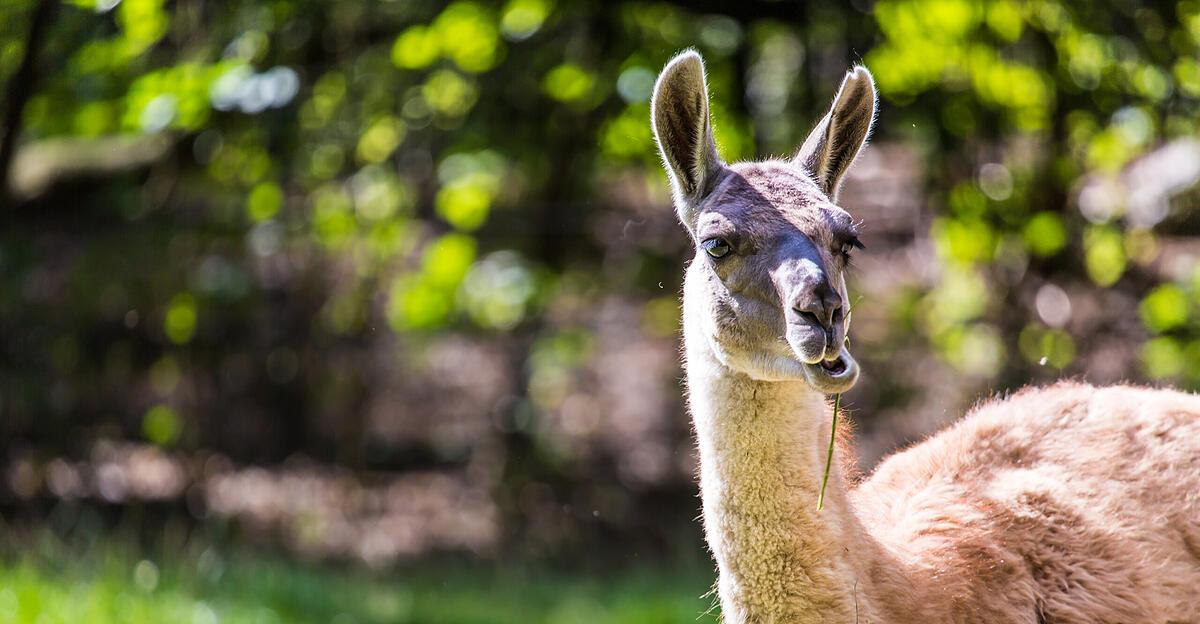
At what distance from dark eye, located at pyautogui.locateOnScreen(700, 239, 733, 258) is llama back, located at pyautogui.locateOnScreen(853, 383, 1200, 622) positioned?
86cm

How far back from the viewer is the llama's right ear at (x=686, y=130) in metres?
3.72

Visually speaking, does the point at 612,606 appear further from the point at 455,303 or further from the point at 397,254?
the point at 397,254

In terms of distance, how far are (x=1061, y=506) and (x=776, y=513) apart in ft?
2.89

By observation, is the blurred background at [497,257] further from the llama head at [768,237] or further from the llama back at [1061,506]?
the llama head at [768,237]

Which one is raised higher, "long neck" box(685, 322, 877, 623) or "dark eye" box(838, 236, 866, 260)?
Result: "dark eye" box(838, 236, 866, 260)

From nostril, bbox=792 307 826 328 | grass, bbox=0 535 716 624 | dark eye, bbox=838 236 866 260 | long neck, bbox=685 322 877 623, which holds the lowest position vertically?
grass, bbox=0 535 716 624

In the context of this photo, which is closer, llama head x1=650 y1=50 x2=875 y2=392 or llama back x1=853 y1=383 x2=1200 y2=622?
llama head x1=650 y1=50 x2=875 y2=392

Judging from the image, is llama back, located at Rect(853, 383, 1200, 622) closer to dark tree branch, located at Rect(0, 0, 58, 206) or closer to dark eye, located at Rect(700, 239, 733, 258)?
dark eye, located at Rect(700, 239, 733, 258)

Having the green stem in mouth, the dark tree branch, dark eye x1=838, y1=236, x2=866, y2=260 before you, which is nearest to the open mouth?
the green stem in mouth

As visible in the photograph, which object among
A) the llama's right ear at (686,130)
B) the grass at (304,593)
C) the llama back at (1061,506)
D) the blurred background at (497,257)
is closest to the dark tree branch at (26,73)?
the blurred background at (497,257)

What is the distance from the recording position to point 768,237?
341cm

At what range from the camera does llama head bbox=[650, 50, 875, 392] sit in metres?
3.17

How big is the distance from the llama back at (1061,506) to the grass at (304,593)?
7.12ft

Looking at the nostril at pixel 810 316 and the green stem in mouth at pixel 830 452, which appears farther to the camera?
Answer: the green stem in mouth at pixel 830 452
